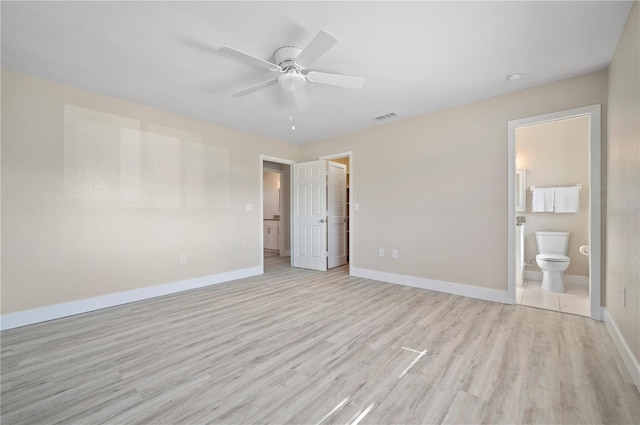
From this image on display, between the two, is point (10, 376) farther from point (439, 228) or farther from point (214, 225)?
point (439, 228)

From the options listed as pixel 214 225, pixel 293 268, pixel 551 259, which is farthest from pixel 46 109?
pixel 551 259

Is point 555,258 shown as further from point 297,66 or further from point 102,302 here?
point 102,302

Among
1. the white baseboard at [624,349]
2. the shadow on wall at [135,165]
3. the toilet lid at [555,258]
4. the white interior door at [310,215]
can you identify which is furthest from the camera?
the white interior door at [310,215]

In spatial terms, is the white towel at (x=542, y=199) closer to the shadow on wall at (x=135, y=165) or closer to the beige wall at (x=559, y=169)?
the beige wall at (x=559, y=169)

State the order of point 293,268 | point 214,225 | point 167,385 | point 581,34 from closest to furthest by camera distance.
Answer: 1. point 167,385
2. point 581,34
3. point 214,225
4. point 293,268

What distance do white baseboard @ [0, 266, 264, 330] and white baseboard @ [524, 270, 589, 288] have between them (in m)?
4.84

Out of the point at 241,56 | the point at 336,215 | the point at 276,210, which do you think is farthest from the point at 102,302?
the point at 276,210

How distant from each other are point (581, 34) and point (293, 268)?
191 inches

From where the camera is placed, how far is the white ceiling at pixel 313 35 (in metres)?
1.83

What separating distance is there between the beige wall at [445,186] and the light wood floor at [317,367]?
2.47 ft

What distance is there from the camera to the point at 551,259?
366 cm

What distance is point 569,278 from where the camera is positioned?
4074 millimetres

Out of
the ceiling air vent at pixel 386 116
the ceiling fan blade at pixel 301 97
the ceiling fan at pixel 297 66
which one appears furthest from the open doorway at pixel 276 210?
the ceiling fan at pixel 297 66

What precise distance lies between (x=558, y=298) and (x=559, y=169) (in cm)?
199
